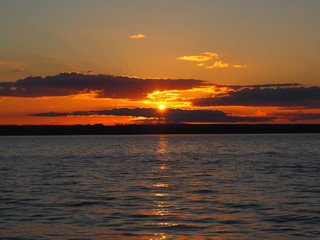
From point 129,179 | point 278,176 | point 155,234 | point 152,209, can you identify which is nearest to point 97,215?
point 152,209

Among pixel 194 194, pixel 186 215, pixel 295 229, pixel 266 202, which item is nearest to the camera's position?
pixel 295 229

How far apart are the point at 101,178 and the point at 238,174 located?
14639 mm

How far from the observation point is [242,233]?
70.1 feet

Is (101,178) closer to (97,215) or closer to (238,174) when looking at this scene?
(238,174)

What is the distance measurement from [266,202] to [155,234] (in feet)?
36.2

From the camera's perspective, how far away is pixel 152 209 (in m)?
27.8

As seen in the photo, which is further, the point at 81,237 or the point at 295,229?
the point at 295,229

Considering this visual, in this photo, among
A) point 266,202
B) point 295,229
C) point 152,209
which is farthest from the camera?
point 266,202

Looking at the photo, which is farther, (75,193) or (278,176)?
(278,176)

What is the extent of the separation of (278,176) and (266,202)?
18374 millimetres

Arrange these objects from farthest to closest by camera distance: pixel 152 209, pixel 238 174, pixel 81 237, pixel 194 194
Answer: pixel 238 174 < pixel 194 194 < pixel 152 209 < pixel 81 237

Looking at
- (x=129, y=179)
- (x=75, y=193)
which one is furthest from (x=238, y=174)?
(x=75, y=193)

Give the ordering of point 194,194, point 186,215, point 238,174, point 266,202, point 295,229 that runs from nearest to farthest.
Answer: point 295,229 < point 186,215 < point 266,202 < point 194,194 < point 238,174

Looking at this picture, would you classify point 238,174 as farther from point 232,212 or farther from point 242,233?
point 242,233
